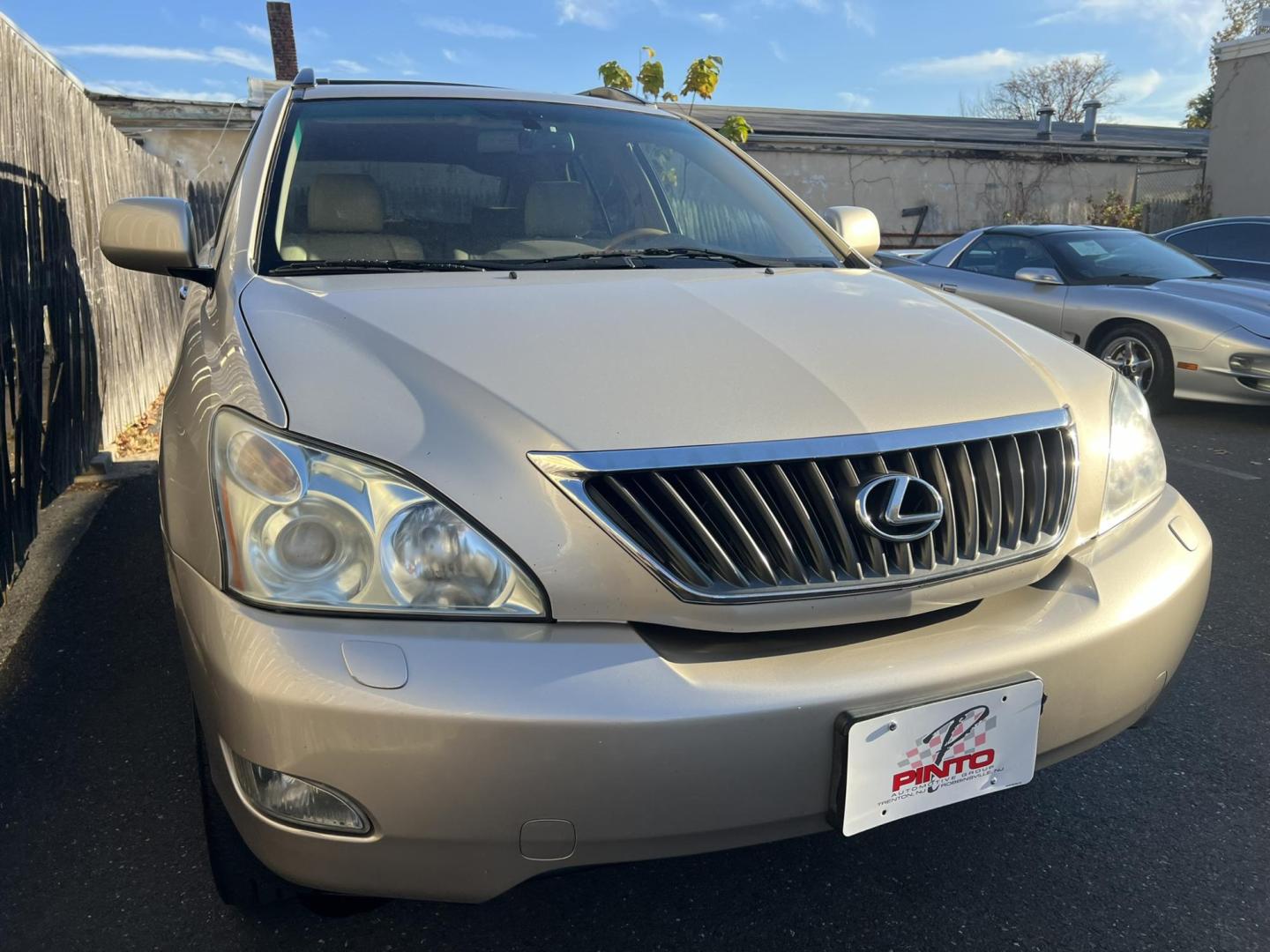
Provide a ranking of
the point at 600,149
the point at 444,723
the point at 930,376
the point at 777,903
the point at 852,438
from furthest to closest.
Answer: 1. the point at 600,149
2. the point at 777,903
3. the point at 930,376
4. the point at 852,438
5. the point at 444,723

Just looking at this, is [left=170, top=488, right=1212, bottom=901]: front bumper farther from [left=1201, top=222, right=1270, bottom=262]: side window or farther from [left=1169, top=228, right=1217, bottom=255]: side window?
[left=1169, top=228, right=1217, bottom=255]: side window

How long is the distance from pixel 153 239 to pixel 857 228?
6.75ft

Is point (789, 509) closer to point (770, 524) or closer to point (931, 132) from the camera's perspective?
point (770, 524)

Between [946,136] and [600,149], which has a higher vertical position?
[946,136]

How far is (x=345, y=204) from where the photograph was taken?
2.39 metres

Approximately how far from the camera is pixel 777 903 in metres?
1.89

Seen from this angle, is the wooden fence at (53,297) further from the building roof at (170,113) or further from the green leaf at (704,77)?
the building roof at (170,113)

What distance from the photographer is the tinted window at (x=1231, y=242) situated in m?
8.38

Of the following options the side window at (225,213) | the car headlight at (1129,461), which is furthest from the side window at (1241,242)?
the side window at (225,213)

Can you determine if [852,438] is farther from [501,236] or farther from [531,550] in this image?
[501,236]

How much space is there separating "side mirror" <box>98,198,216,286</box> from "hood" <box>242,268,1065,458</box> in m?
0.53

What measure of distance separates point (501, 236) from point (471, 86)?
0.90 m

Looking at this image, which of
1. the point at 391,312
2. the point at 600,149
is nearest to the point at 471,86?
the point at 600,149

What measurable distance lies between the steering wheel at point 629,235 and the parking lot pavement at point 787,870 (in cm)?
149
